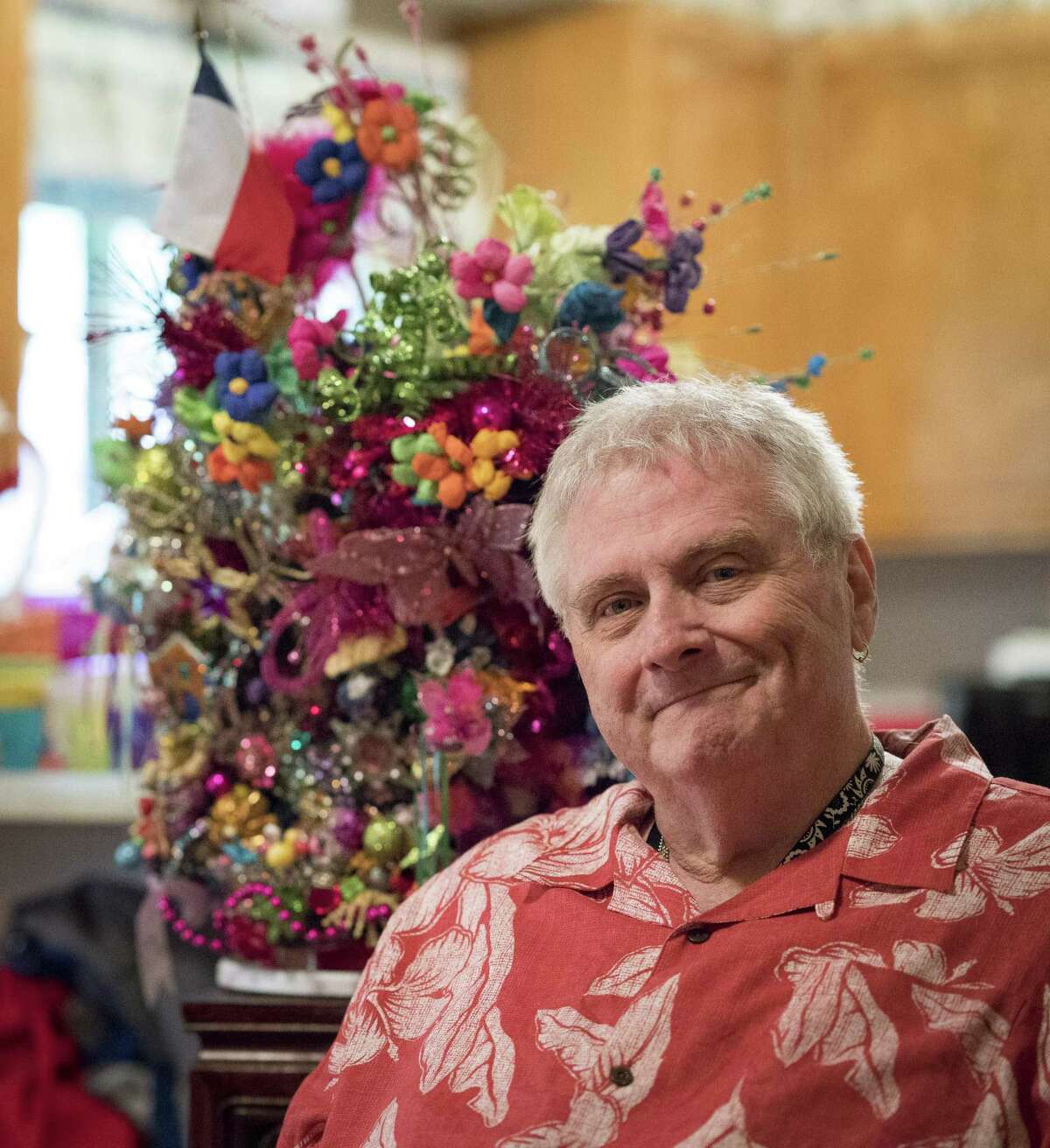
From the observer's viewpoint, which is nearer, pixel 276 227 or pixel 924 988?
pixel 924 988

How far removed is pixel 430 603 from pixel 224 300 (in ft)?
1.35

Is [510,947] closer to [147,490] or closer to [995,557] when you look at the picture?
[147,490]

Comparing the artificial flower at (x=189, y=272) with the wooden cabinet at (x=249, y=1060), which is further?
the artificial flower at (x=189, y=272)

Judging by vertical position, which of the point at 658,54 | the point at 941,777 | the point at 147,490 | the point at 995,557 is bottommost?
the point at 995,557

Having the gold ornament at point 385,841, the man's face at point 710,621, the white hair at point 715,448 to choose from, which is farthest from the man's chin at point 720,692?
the gold ornament at point 385,841

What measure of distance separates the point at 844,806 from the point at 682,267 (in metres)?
0.59

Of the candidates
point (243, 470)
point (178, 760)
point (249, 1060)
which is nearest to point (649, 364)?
point (243, 470)

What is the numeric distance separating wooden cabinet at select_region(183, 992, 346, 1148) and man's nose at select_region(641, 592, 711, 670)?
0.56m

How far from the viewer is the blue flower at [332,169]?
4.83 ft

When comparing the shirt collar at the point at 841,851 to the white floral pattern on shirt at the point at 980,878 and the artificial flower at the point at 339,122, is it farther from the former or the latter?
the artificial flower at the point at 339,122

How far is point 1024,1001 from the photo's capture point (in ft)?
3.13

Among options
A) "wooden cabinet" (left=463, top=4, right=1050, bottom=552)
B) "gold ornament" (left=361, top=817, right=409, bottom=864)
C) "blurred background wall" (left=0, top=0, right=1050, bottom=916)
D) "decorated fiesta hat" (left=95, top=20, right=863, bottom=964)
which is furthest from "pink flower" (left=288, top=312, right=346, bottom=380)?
"wooden cabinet" (left=463, top=4, right=1050, bottom=552)

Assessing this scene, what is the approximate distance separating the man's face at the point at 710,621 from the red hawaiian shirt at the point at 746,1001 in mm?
96

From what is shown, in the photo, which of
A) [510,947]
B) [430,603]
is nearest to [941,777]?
[510,947]
